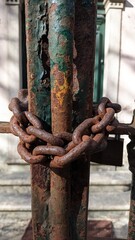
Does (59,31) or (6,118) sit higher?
(59,31)

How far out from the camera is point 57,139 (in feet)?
2.06

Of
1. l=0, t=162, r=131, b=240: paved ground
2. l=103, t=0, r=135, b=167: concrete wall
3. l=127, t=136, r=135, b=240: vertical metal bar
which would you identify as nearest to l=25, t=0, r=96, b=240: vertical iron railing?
l=127, t=136, r=135, b=240: vertical metal bar

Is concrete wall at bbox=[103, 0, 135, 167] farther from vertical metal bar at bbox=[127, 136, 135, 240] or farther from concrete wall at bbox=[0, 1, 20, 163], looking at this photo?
vertical metal bar at bbox=[127, 136, 135, 240]

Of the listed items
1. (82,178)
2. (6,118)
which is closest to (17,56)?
(6,118)

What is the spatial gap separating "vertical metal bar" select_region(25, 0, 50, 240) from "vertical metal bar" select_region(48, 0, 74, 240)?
0.13ft

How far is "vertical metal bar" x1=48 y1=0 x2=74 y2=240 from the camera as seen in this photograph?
0.61m

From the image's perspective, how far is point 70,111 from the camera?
0.67 metres

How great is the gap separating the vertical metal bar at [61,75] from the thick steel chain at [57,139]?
45 mm

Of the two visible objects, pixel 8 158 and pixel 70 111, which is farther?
pixel 8 158

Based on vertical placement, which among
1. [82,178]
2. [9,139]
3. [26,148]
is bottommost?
[9,139]

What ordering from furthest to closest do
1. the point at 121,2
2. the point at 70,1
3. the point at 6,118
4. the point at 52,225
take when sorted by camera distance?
1. the point at 6,118
2. the point at 121,2
3. the point at 52,225
4. the point at 70,1

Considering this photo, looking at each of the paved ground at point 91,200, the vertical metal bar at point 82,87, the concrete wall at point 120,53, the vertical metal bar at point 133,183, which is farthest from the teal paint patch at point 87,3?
the concrete wall at point 120,53

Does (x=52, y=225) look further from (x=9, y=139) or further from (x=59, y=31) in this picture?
(x=9, y=139)

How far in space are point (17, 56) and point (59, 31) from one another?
3463 mm
